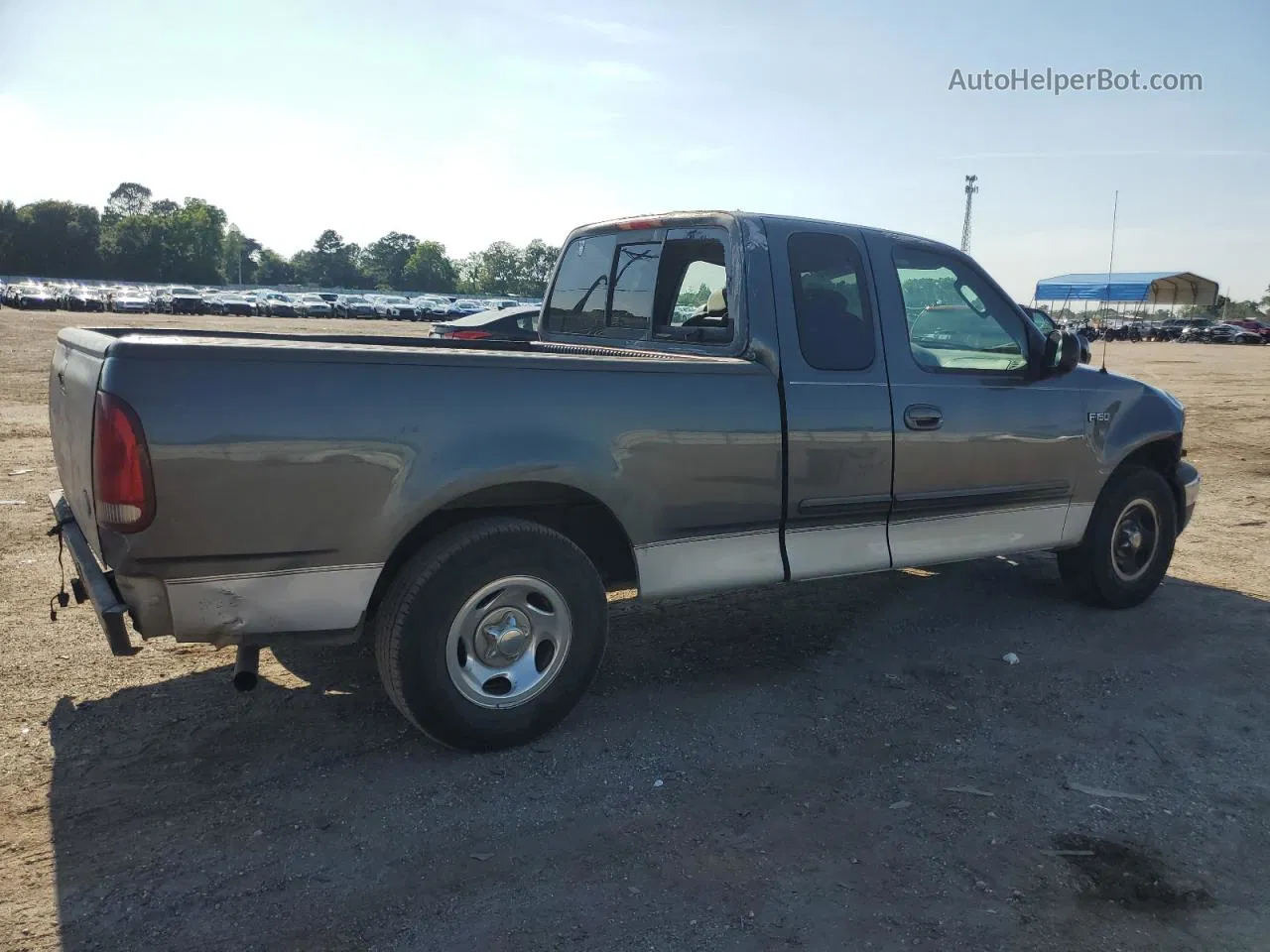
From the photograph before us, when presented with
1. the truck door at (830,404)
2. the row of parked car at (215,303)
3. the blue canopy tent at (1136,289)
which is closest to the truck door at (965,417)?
the truck door at (830,404)

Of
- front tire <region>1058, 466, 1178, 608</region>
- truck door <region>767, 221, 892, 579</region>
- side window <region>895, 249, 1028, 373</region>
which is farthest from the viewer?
front tire <region>1058, 466, 1178, 608</region>

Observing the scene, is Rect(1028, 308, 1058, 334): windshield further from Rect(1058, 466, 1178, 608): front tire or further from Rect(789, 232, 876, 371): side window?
Rect(789, 232, 876, 371): side window

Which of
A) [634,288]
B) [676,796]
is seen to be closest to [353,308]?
[634,288]

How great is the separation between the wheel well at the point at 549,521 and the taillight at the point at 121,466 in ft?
2.73

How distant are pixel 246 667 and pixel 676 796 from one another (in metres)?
1.59

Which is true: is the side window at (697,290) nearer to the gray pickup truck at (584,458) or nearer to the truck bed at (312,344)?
the gray pickup truck at (584,458)

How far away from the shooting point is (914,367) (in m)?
4.69

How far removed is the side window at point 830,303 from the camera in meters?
4.43

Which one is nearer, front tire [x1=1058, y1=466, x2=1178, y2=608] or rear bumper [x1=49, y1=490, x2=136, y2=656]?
rear bumper [x1=49, y1=490, x2=136, y2=656]

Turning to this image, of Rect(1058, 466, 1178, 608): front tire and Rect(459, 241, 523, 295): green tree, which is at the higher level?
Rect(459, 241, 523, 295): green tree

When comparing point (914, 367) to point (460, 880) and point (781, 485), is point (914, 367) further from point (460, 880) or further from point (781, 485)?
point (460, 880)

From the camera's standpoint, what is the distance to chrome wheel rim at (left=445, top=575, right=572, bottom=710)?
3631 mm

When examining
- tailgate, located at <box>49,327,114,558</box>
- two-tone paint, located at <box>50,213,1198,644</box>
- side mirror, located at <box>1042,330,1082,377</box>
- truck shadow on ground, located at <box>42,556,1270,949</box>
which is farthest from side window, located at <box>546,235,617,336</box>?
tailgate, located at <box>49,327,114,558</box>

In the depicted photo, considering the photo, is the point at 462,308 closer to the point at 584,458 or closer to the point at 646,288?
the point at 646,288
